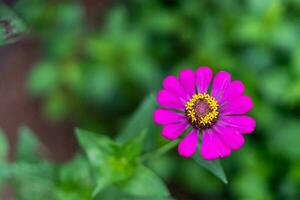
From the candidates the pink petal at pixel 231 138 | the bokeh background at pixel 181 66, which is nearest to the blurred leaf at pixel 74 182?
the pink petal at pixel 231 138

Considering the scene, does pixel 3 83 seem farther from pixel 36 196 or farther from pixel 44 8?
pixel 36 196

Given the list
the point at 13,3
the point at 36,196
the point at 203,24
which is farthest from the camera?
the point at 13,3

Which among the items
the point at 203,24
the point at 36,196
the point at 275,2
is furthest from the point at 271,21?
the point at 36,196

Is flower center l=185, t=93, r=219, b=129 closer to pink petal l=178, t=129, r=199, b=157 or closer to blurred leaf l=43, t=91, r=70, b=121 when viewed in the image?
pink petal l=178, t=129, r=199, b=157

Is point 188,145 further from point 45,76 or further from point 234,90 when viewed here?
point 45,76

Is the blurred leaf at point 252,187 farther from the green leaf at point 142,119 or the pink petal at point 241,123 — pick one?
A: the pink petal at point 241,123

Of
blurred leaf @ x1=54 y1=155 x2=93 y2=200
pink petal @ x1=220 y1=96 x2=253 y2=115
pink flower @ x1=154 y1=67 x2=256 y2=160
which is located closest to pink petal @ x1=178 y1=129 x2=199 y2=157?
pink flower @ x1=154 y1=67 x2=256 y2=160
